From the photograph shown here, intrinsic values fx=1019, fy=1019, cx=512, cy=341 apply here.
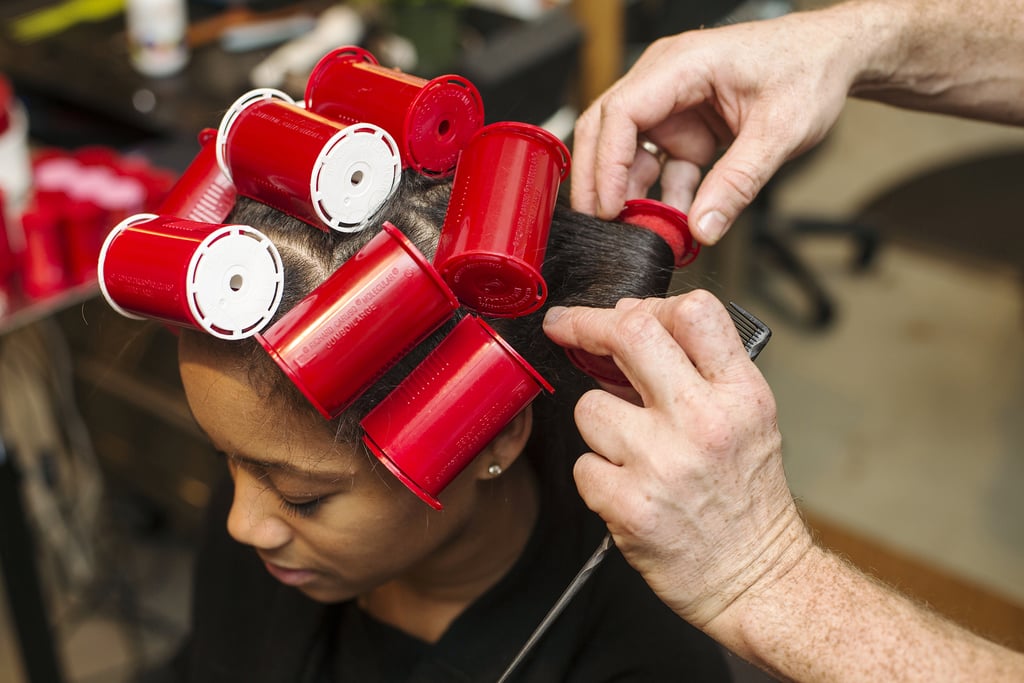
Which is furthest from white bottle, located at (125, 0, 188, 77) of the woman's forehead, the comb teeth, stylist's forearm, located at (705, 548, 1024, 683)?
stylist's forearm, located at (705, 548, 1024, 683)

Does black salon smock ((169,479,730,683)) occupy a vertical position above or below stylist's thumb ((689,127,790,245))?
below

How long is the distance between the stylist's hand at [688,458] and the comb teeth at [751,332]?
69mm

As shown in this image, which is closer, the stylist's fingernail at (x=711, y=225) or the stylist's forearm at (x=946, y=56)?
the stylist's fingernail at (x=711, y=225)

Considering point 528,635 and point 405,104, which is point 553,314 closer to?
point 405,104

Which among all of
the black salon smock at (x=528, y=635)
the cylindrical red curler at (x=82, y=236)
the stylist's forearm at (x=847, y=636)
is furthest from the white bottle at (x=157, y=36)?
the stylist's forearm at (x=847, y=636)

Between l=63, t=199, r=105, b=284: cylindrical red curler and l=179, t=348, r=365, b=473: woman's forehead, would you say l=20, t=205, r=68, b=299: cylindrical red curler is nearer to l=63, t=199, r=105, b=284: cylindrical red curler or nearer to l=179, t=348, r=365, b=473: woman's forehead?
l=63, t=199, r=105, b=284: cylindrical red curler

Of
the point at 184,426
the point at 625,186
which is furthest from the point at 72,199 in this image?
the point at 625,186

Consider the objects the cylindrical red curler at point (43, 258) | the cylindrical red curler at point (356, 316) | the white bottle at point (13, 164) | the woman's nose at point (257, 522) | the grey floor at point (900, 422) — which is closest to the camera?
the cylindrical red curler at point (356, 316)

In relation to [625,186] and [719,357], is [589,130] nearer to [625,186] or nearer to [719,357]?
[625,186]

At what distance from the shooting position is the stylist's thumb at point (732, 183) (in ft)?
3.12

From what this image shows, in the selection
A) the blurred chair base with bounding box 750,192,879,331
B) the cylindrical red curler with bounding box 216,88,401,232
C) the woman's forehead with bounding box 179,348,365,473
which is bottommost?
the blurred chair base with bounding box 750,192,879,331

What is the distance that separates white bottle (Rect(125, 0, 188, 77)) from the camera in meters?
1.98

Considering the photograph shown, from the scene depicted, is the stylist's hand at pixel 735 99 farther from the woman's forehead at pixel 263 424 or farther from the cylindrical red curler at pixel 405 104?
the woman's forehead at pixel 263 424

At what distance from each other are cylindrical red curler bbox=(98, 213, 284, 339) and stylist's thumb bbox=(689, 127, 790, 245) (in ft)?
1.28
